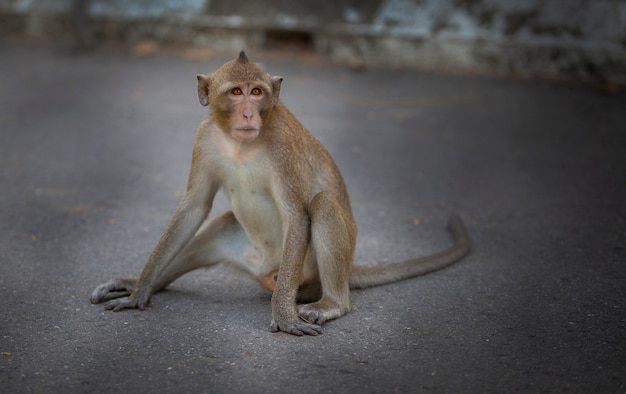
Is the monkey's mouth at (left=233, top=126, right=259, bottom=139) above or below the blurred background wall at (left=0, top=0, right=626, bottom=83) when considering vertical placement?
below

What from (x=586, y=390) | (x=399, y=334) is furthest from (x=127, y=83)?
(x=586, y=390)

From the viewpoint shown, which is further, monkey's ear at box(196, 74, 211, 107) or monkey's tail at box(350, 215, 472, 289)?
monkey's tail at box(350, 215, 472, 289)

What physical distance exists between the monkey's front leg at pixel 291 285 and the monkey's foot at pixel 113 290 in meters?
0.95

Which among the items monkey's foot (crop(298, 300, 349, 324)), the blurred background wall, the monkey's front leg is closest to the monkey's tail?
monkey's foot (crop(298, 300, 349, 324))

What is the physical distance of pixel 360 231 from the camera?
6.43 meters

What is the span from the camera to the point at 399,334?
15.2ft

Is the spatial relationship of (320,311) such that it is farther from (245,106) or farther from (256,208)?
(245,106)

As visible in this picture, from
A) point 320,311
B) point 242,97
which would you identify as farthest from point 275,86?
point 320,311

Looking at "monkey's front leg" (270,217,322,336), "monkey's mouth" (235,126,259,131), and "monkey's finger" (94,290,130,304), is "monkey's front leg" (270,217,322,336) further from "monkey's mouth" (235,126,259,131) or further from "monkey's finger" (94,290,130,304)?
"monkey's finger" (94,290,130,304)

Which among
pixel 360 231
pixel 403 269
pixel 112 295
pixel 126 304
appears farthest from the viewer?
pixel 360 231

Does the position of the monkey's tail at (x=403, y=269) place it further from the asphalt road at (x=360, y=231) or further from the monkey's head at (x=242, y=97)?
the monkey's head at (x=242, y=97)

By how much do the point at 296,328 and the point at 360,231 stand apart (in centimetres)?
194

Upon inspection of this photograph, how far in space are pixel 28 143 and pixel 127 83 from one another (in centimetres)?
222

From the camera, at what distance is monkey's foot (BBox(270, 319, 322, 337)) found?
458 centimetres
